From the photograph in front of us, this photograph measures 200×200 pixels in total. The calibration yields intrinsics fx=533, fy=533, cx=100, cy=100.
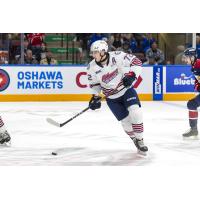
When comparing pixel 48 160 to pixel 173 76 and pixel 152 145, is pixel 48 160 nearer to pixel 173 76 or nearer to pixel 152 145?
pixel 152 145

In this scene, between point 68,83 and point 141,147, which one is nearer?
point 141,147

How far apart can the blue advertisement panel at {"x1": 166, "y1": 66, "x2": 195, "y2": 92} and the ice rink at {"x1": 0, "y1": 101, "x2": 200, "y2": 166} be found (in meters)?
1.64

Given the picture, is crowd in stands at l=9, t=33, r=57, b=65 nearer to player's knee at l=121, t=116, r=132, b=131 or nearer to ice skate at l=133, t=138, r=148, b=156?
player's knee at l=121, t=116, r=132, b=131

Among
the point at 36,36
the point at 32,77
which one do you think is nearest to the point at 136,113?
the point at 32,77

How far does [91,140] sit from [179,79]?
18.0 feet

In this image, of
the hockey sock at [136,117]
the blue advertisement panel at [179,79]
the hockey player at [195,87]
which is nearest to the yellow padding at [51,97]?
the blue advertisement panel at [179,79]

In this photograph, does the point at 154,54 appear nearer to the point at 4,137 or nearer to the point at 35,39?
the point at 35,39

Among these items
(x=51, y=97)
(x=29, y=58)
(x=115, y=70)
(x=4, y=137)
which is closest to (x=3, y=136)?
(x=4, y=137)

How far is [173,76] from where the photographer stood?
1202 cm

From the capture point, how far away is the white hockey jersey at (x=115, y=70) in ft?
18.7

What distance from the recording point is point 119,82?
5770 mm

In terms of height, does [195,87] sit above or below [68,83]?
above

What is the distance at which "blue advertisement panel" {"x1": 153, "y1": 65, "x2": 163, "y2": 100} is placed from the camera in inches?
468

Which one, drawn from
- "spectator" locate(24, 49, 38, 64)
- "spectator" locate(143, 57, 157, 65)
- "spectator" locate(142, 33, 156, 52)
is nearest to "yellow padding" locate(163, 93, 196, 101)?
"spectator" locate(143, 57, 157, 65)
